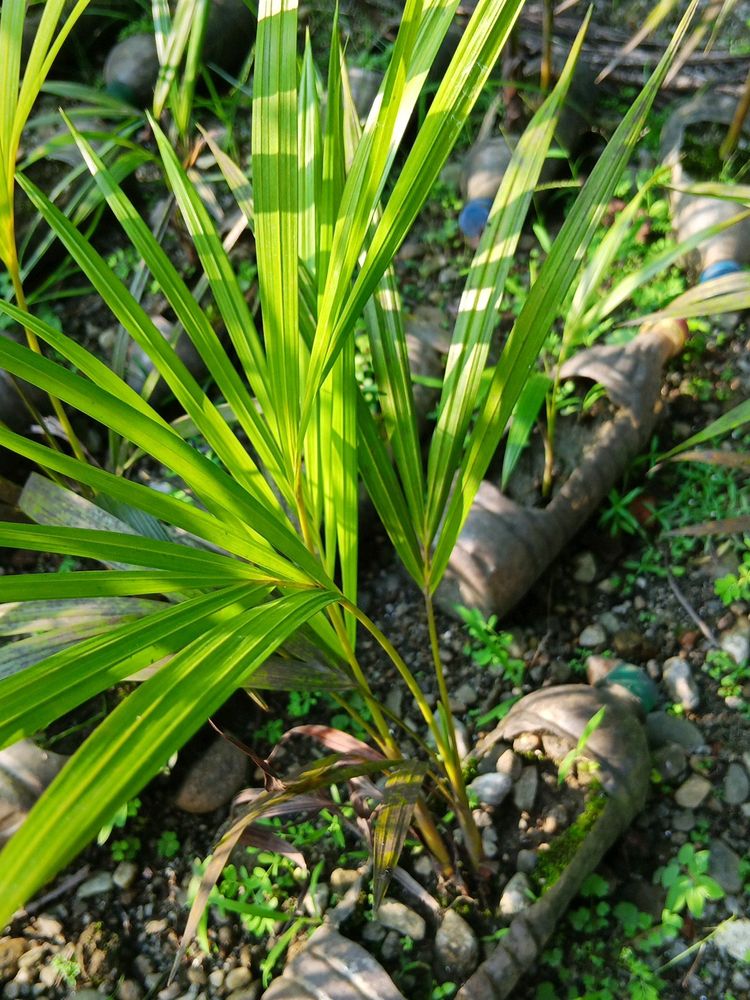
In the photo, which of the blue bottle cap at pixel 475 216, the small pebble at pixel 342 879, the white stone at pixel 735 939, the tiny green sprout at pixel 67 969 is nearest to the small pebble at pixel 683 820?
the white stone at pixel 735 939

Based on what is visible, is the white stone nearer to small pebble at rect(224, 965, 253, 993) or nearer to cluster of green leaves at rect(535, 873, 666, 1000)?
cluster of green leaves at rect(535, 873, 666, 1000)

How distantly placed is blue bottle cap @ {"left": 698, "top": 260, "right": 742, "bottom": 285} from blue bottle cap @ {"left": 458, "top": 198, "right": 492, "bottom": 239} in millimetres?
480

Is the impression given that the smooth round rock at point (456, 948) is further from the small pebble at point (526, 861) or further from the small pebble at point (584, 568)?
the small pebble at point (584, 568)

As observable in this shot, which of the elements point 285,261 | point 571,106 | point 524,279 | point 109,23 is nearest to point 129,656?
point 285,261

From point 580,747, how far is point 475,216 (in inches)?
47.7

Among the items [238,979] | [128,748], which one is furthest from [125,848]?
[128,748]

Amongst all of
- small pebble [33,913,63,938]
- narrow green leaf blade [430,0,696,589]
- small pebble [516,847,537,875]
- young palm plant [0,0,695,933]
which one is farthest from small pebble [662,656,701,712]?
small pebble [33,913,63,938]

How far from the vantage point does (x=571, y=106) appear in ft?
6.53

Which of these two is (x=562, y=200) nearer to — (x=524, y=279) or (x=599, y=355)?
(x=524, y=279)

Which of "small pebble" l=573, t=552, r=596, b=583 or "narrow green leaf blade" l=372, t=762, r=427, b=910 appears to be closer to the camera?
"narrow green leaf blade" l=372, t=762, r=427, b=910

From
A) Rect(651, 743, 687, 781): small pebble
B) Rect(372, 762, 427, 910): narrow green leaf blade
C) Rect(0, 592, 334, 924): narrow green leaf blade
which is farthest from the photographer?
Rect(651, 743, 687, 781): small pebble

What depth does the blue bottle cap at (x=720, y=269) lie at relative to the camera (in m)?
1.65

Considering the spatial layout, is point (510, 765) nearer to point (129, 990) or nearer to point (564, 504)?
point (564, 504)

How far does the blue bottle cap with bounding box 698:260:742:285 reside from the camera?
1653 mm
